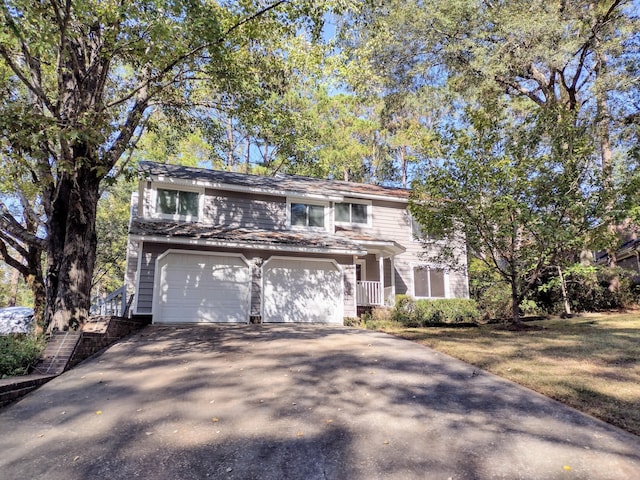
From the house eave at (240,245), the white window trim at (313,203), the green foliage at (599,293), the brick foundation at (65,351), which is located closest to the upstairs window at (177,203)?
the house eave at (240,245)

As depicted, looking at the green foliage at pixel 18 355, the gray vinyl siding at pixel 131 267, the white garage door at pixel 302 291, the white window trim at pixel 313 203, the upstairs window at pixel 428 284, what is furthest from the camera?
the upstairs window at pixel 428 284

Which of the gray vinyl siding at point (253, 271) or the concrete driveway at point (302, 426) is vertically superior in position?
the gray vinyl siding at point (253, 271)

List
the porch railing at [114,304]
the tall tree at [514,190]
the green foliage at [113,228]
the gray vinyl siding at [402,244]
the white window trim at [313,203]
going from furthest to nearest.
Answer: the green foliage at [113,228] < the gray vinyl siding at [402,244] < the white window trim at [313,203] < the porch railing at [114,304] < the tall tree at [514,190]

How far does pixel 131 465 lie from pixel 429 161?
10.5m

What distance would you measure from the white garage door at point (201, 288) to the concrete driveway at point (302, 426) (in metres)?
5.44

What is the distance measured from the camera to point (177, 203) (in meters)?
14.9

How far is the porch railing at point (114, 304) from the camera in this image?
13.4 m

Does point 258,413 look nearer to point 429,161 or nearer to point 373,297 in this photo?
point 429,161

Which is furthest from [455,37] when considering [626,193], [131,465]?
[131,465]

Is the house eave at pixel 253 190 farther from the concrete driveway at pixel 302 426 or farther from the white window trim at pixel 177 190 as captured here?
the concrete driveway at pixel 302 426

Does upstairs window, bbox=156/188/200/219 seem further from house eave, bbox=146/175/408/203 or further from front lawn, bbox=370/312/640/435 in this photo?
front lawn, bbox=370/312/640/435

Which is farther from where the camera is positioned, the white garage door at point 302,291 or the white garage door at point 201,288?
the white garage door at point 302,291

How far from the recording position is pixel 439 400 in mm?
5211

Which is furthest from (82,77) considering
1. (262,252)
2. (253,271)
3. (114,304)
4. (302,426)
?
(302,426)
